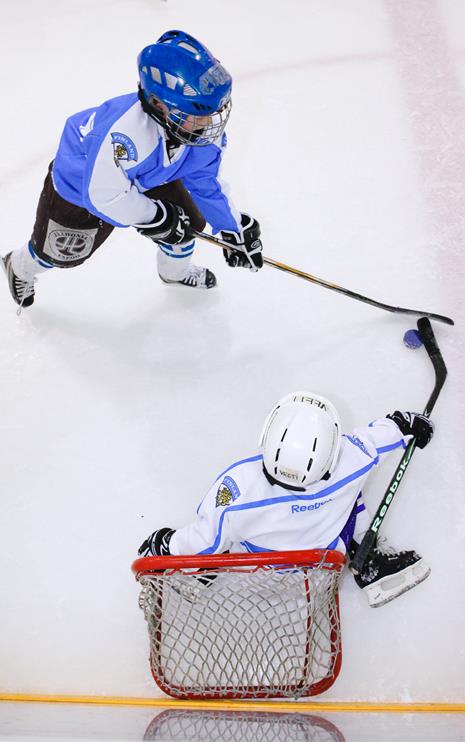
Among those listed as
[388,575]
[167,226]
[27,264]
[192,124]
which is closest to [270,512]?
[388,575]

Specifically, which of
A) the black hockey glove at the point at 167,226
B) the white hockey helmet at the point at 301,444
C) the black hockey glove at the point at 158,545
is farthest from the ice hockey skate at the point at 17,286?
the white hockey helmet at the point at 301,444

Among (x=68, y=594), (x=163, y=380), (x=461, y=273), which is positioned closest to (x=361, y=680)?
(x=68, y=594)

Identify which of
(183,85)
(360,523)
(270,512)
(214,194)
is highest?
(183,85)

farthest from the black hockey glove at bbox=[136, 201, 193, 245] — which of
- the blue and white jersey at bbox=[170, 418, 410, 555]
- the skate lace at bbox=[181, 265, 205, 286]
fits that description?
the blue and white jersey at bbox=[170, 418, 410, 555]

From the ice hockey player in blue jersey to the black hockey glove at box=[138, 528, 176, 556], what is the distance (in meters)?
0.83

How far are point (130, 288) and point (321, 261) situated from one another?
71cm

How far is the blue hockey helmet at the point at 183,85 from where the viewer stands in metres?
1.80

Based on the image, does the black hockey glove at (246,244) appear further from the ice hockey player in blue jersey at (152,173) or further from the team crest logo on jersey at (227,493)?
the team crest logo on jersey at (227,493)

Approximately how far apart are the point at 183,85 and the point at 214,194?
486 millimetres

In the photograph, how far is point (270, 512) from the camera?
5.79 feet

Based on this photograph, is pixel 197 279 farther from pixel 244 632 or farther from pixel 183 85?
pixel 244 632

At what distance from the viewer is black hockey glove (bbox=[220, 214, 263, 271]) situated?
91.2 inches

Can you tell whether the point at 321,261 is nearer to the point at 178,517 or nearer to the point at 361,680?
the point at 178,517

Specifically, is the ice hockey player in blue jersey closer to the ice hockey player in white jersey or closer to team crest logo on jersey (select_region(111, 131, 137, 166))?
team crest logo on jersey (select_region(111, 131, 137, 166))
